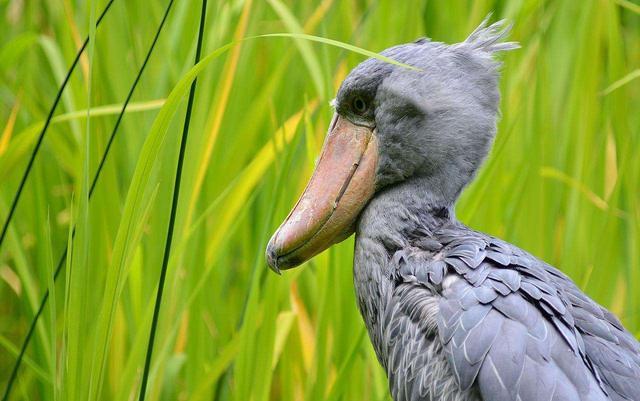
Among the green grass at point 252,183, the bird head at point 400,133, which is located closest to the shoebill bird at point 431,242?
the bird head at point 400,133

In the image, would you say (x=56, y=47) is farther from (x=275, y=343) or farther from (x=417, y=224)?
(x=417, y=224)

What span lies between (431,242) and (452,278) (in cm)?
15

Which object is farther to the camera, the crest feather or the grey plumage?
the crest feather

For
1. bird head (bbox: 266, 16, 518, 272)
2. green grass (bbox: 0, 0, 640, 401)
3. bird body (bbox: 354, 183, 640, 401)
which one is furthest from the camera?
green grass (bbox: 0, 0, 640, 401)

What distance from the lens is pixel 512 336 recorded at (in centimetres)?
154

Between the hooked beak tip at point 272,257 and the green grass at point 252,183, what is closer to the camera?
the hooked beak tip at point 272,257

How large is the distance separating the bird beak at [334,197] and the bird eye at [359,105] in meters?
0.03

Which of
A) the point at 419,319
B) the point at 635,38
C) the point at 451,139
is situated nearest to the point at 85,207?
the point at 419,319

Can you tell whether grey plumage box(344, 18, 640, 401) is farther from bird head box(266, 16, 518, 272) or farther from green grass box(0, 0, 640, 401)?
green grass box(0, 0, 640, 401)

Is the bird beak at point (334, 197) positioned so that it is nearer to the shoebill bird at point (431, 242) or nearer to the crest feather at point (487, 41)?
the shoebill bird at point (431, 242)

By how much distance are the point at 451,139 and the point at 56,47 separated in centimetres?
119

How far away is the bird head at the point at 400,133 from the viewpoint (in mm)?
1859

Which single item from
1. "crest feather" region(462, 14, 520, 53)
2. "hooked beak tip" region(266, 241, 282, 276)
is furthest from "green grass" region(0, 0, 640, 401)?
"crest feather" region(462, 14, 520, 53)

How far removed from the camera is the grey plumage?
1536 mm
